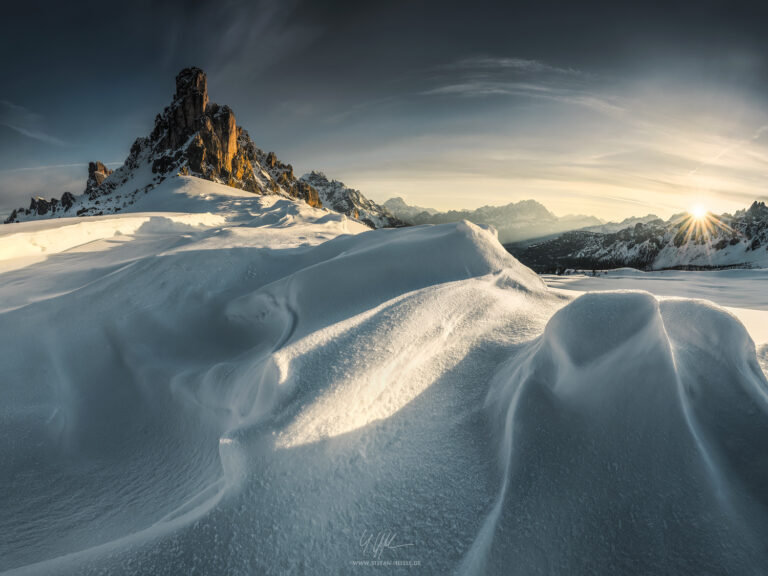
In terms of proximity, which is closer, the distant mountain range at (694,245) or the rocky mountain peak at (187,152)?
the rocky mountain peak at (187,152)

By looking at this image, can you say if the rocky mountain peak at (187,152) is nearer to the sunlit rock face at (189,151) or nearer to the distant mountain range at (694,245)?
the sunlit rock face at (189,151)

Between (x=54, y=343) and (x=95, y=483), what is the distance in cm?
212

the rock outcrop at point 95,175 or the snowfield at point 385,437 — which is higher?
the rock outcrop at point 95,175

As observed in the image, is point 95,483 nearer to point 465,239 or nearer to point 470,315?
point 470,315

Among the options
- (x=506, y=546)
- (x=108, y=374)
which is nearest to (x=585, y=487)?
(x=506, y=546)

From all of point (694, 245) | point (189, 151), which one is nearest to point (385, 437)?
point (189, 151)

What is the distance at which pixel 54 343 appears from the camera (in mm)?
3801
